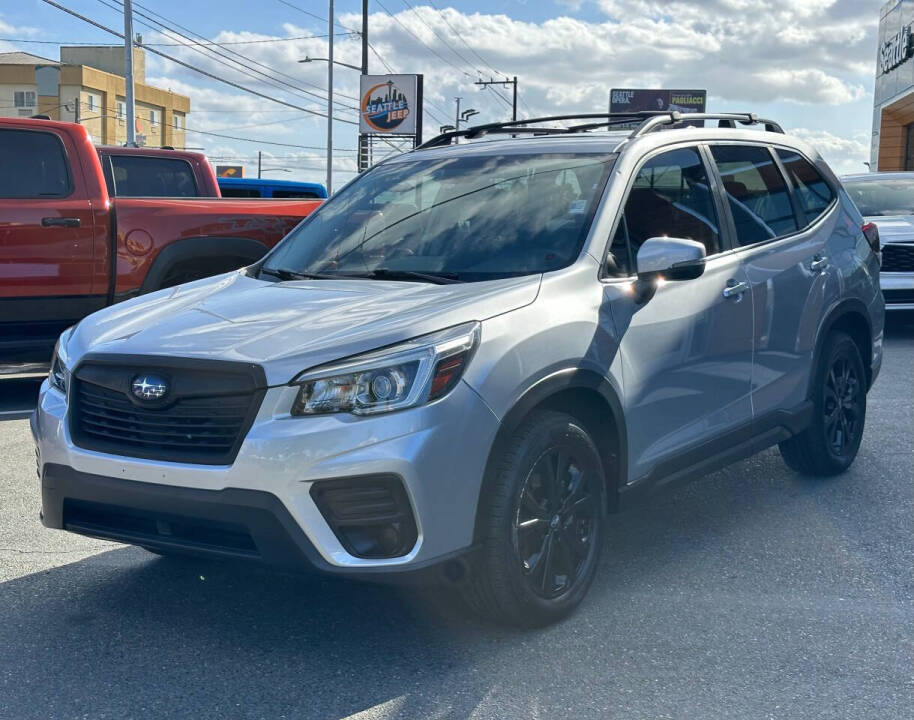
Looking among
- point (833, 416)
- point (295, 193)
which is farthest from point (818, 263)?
point (295, 193)

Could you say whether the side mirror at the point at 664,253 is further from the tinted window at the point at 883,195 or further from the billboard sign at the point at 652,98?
the billboard sign at the point at 652,98

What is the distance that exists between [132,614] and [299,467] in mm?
1230

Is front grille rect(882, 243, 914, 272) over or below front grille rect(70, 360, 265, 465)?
over

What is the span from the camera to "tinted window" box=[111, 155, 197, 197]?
1116 cm

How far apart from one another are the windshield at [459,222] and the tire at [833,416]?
1.94 metres

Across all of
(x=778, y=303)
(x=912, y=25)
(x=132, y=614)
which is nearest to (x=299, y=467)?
(x=132, y=614)

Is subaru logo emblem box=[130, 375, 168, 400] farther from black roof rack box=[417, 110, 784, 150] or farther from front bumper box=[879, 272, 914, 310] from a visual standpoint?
front bumper box=[879, 272, 914, 310]

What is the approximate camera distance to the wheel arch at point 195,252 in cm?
890

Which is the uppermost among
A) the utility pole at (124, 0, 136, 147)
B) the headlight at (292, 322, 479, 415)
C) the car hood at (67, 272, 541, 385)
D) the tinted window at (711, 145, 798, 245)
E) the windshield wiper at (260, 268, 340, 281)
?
the utility pole at (124, 0, 136, 147)

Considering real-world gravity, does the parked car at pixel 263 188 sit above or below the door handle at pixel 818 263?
above

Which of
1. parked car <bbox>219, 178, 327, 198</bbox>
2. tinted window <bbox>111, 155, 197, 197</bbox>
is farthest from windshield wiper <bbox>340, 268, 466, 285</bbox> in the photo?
parked car <bbox>219, 178, 327, 198</bbox>

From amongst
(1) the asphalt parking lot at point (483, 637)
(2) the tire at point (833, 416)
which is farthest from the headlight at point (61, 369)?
(2) the tire at point (833, 416)

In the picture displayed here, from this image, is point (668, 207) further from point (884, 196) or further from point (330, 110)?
point (330, 110)

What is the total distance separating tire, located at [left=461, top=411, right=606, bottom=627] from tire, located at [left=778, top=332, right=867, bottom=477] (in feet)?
6.92
